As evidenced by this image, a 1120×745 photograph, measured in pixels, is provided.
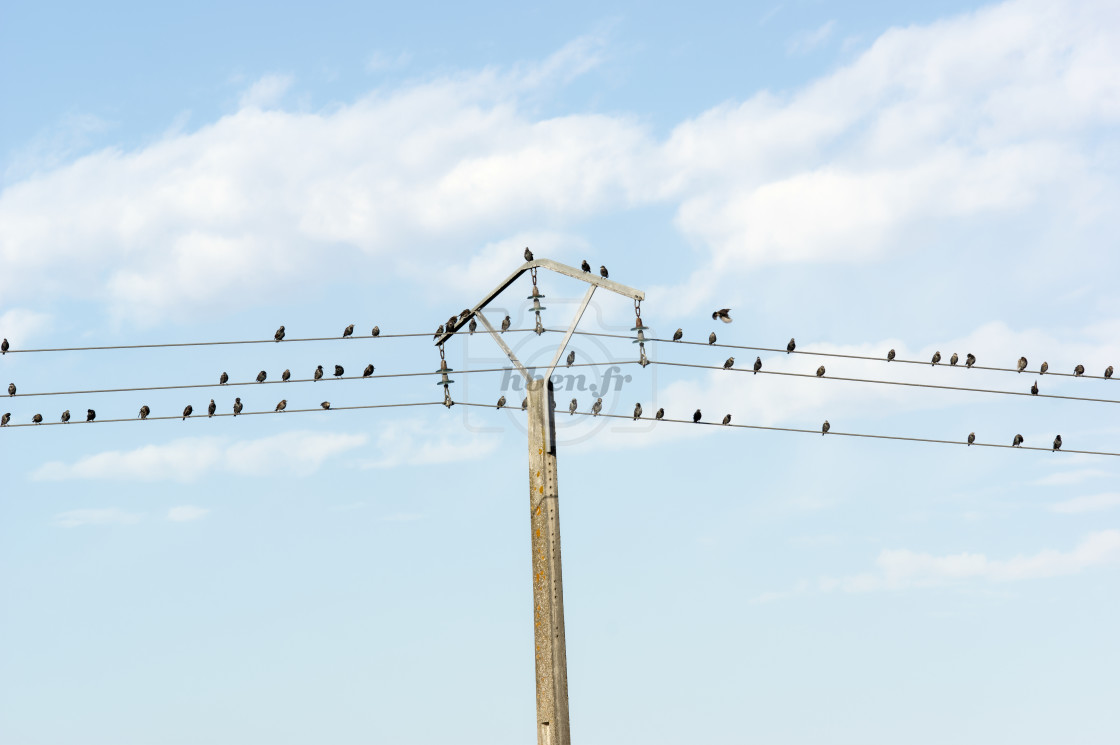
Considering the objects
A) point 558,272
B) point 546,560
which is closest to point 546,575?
point 546,560

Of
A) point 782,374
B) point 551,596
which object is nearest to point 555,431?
point 551,596

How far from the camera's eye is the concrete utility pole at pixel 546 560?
17984 millimetres

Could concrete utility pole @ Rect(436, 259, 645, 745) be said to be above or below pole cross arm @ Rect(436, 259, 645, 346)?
below

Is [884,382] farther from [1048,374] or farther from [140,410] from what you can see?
[140,410]

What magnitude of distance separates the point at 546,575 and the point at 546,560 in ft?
0.69

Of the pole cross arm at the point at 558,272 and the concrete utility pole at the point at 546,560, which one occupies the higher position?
the pole cross arm at the point at 558,272

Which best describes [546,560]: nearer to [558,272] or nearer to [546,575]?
[546,575]

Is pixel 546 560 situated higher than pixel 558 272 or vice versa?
pixel 558 272

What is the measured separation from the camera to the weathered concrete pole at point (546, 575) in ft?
59.0

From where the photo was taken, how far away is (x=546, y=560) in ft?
60.2

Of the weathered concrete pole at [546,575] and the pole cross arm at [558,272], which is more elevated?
the pole cross arm at [558,272]

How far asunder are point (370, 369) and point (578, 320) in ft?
47.2

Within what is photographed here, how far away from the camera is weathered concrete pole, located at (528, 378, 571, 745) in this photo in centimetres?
1797

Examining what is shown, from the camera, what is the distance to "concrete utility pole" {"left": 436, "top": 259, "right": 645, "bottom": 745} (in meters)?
A: 18.0
